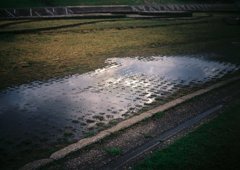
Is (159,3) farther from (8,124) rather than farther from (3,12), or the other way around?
(8,124)

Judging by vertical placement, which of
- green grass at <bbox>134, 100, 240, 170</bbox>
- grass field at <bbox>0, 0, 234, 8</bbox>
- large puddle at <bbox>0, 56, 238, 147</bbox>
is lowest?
large puddle at <bbox>0, 56, 238, 147</bbox>

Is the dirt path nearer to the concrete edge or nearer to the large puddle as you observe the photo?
the concrete edge

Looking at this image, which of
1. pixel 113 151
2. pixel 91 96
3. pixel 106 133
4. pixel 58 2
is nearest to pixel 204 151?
pixel 113 151

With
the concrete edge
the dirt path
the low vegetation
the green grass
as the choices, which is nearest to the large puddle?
the concrete edge

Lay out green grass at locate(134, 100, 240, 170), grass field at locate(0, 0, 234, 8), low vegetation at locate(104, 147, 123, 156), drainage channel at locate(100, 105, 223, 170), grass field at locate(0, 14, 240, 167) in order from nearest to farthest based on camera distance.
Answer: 1. green grass at locate(134, 100, 240, 170)
2. drainage channel at locate(100, 105, 223, 170)
3. low vegetation at locate(104, 147, 123, 156)
4. grass field at locate(0, 14, 240, 167)
5. grass field at locate(0, 0, 234, 8)

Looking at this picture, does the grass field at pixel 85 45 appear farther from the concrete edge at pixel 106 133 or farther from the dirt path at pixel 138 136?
the dirt path at pixel 138 136

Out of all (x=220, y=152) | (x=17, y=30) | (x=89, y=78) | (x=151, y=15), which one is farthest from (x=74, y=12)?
(x=220, y=152)
